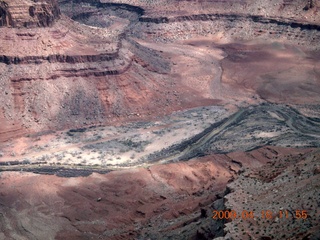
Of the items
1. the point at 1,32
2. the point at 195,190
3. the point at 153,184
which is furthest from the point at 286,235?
the point at 1,32

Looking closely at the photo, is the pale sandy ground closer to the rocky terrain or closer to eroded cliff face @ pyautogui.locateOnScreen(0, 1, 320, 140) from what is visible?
the rocky terrain

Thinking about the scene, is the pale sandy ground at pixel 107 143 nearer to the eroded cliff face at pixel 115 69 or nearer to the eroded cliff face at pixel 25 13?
the eroded cliff face at pixel 115 69

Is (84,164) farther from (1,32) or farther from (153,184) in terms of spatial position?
(1,32)
